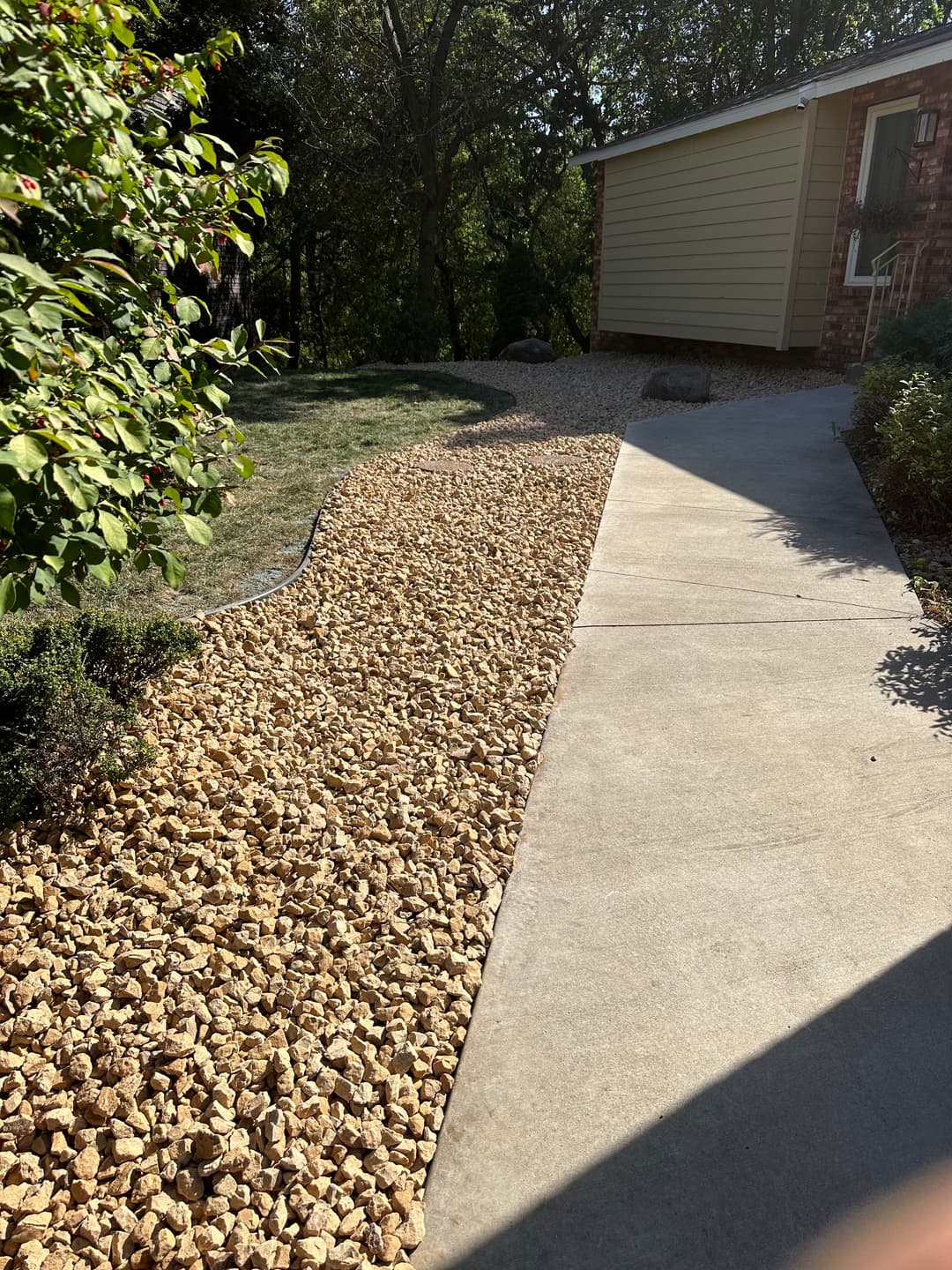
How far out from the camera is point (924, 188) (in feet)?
29.3

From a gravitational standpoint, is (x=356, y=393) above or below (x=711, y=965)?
below

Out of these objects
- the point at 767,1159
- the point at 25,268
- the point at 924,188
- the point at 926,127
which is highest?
the point at 926,127

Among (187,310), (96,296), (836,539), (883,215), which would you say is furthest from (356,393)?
(96,296)

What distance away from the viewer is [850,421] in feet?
24.3

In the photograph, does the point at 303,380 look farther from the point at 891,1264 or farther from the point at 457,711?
the point at 891,1264

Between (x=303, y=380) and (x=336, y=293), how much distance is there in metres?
9.76

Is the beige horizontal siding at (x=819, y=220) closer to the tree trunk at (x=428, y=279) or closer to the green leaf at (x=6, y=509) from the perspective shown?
the tree trunk at (x=428, y=279)

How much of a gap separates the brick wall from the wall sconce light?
0.05 meters

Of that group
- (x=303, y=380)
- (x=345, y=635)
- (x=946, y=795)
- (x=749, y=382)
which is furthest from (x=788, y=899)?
(x=303, y=380)

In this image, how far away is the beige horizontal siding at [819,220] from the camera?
991 cm

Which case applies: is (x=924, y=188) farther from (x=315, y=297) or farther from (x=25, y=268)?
(x=315, y=297)

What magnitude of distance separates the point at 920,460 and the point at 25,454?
4.66 m

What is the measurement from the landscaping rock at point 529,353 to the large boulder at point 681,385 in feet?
14.7

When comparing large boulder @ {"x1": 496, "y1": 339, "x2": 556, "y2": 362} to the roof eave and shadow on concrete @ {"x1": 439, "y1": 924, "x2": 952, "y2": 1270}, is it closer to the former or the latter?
the roof eave
